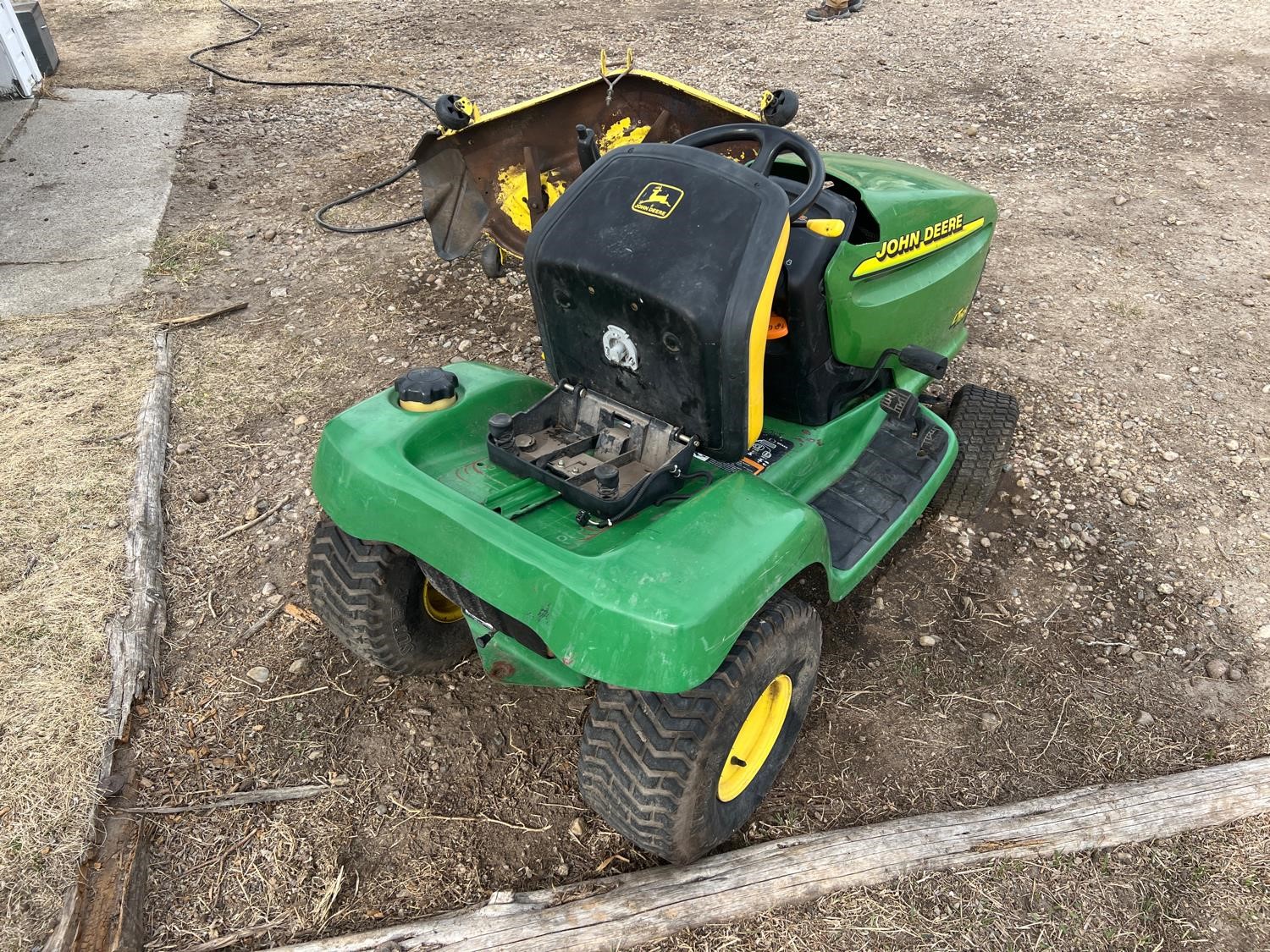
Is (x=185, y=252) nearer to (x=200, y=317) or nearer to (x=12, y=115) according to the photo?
(x=200, y=317)

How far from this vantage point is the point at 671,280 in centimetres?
199

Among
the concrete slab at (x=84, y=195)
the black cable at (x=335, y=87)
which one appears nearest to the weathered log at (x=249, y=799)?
the black cable at (x=335, y=87)

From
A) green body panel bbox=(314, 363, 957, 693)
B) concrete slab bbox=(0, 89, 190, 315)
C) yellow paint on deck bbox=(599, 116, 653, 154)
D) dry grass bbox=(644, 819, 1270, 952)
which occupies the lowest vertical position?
dry grass bbox=(644, 819, 1270, 952)

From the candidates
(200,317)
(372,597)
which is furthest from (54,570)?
(200,317)

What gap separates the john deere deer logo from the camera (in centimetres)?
206

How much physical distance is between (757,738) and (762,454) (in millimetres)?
853

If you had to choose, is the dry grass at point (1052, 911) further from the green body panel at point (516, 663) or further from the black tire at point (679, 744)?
the green body panel at point (516, 663)

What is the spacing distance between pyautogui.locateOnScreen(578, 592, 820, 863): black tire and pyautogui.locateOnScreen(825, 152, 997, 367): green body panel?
1030 millimetres

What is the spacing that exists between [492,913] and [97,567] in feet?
6.57

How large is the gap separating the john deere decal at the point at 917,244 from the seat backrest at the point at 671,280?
79 cm

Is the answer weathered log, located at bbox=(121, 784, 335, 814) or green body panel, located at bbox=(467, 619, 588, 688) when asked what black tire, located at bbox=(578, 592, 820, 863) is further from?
weathered log, located at bbox=(121, 784, 335, 814)

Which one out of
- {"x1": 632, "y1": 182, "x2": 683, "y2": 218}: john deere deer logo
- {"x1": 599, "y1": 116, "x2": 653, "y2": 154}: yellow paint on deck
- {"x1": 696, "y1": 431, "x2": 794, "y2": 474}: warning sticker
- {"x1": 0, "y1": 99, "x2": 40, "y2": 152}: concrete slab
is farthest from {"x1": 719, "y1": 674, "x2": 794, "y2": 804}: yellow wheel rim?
{"x1": 0, "y1": 99, "x2": 40, "y2": 152}: concrete slab

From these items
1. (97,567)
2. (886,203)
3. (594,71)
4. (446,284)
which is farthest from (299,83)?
(886,203)

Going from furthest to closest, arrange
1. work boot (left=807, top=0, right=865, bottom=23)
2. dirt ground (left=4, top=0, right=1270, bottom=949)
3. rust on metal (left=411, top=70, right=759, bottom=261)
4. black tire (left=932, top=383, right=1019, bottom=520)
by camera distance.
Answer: work boot (left=807, top=0, right=865, bottom=23) → rust on metal (left=411, top=70, right=759, bottom=261) → black tire (left=932, top=383, right=1019, bottom=520) → dirt ground (left=4, top=0, right=1270, bottom=949)
